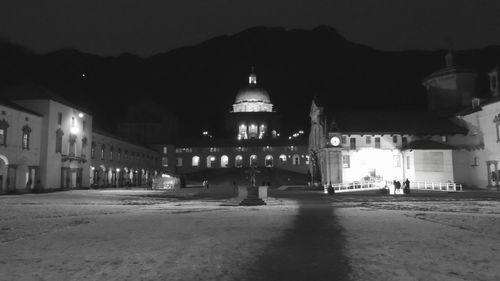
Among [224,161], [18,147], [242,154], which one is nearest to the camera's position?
[18,147]

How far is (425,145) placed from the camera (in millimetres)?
57594

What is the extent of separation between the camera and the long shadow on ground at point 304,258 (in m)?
8.38

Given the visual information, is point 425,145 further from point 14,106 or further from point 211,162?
point 211,162

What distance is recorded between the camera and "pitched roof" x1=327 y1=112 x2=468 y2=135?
6044 centimetres

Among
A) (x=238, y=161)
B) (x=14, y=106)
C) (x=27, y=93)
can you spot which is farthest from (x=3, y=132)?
(x=238, y=161)

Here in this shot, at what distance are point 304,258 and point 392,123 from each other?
5651 cm

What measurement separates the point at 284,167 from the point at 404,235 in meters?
88.8

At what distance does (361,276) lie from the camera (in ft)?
27.1

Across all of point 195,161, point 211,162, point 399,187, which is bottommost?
point 399,187

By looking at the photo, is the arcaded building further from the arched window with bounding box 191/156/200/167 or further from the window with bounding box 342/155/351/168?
the window with bounding box 342/155/351/168

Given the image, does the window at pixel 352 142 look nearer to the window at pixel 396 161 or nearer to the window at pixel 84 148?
the window at pixel 396 161

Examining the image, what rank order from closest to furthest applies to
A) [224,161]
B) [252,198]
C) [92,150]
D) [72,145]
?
[252,198] < [72,145] < [92,150] < [224,161]

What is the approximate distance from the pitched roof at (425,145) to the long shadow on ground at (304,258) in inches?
1831

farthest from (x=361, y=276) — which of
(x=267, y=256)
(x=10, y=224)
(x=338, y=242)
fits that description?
(x=10, y=224)
